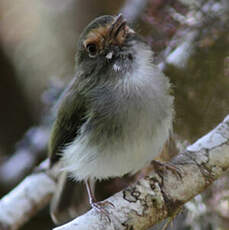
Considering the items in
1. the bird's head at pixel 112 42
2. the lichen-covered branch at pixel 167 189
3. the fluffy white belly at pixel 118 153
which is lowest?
the lichen-covered branch at pixel 167 189

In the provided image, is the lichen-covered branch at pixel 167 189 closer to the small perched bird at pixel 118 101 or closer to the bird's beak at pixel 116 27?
the small perched bird at pixel 118 101

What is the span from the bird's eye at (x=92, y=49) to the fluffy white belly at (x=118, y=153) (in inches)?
22.8

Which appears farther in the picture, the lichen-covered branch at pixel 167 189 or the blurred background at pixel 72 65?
the blurred background at pixel 72 65

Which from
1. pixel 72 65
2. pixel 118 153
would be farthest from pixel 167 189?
pixel 72 65

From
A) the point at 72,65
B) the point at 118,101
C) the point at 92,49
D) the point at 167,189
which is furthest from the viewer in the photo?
the point at 72,65

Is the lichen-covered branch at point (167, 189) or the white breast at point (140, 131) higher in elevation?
the white breast at point (140, 131)

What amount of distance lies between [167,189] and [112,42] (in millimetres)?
1016

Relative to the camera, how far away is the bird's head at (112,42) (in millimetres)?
2633

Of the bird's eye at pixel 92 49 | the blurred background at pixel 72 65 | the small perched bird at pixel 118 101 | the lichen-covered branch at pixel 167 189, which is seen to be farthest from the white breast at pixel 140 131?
the blurred background at pixel 72 65

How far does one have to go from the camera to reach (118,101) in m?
2.62

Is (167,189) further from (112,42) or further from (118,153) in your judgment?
(112,42)

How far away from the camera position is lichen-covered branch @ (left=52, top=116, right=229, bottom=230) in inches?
90.2

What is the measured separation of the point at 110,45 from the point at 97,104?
401 millimetres

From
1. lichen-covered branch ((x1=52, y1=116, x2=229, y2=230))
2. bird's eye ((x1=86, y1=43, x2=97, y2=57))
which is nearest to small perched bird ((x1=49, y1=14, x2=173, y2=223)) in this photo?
bird's eye ((x1=86, y1=43, x2=97, y2=57))
